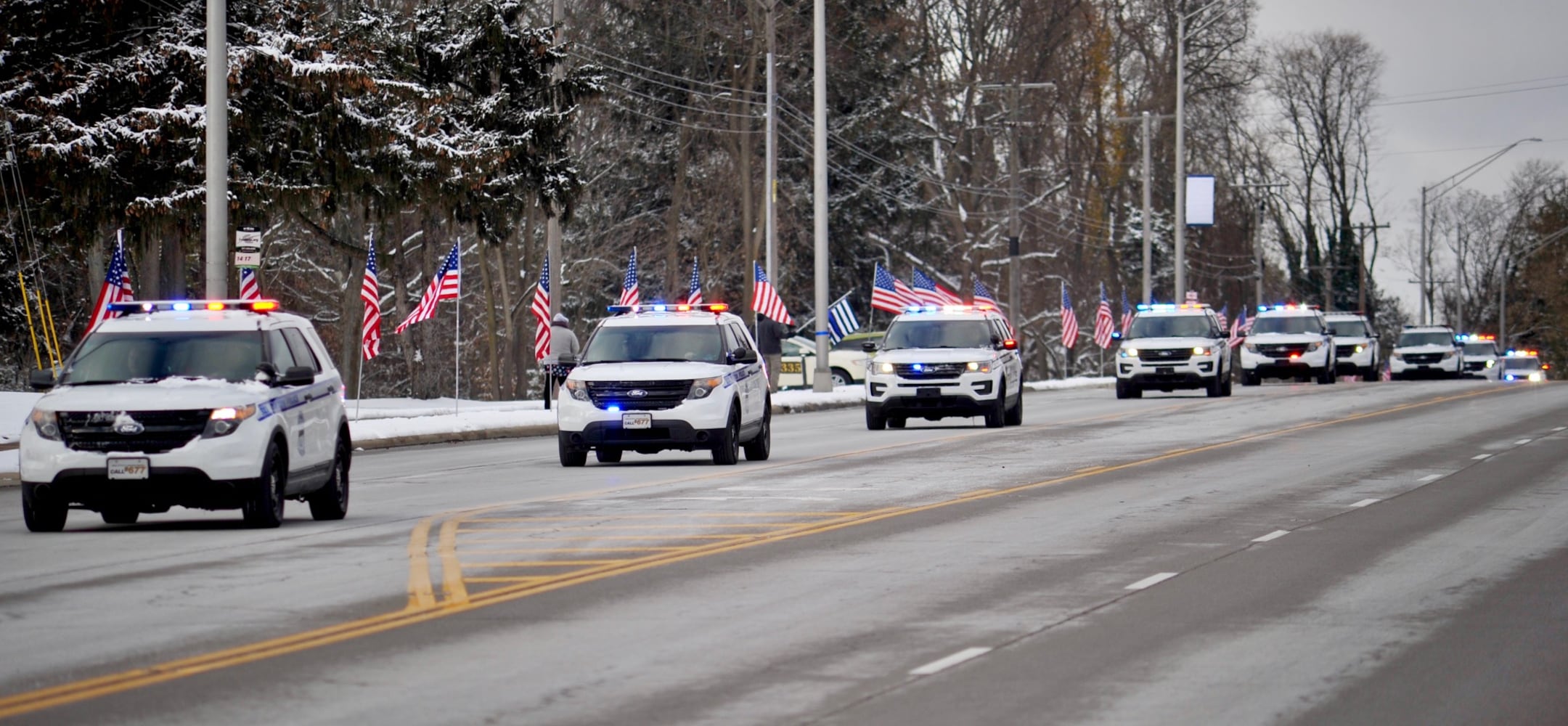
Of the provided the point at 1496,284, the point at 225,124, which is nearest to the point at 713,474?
the point at 225,124

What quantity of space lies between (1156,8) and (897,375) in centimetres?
4998

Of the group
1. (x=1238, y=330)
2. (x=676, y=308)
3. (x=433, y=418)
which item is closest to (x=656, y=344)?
(x=676, y=308)

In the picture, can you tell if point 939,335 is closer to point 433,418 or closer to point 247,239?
point 433,418

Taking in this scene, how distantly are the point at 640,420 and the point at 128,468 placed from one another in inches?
334

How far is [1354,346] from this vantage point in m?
56.9

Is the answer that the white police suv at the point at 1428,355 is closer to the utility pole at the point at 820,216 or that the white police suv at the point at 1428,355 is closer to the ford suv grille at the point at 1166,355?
the ford suv grille at the point at 1166,355

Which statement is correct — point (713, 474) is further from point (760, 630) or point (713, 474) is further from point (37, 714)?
point (37, 714)

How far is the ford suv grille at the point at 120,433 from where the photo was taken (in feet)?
48.9

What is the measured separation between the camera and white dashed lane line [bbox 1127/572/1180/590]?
12.1 m

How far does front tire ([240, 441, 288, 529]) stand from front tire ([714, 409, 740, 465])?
303 inches

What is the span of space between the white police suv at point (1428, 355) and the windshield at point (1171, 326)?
2300 centimetres

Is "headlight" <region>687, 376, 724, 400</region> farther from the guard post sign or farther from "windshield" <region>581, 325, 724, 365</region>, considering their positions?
the guard post sign

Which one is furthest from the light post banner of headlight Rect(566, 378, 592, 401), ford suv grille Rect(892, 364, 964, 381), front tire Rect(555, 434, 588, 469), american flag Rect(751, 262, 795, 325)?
headlight Rect(566, 378, 592, 401)

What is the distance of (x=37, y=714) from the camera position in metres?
7.84
